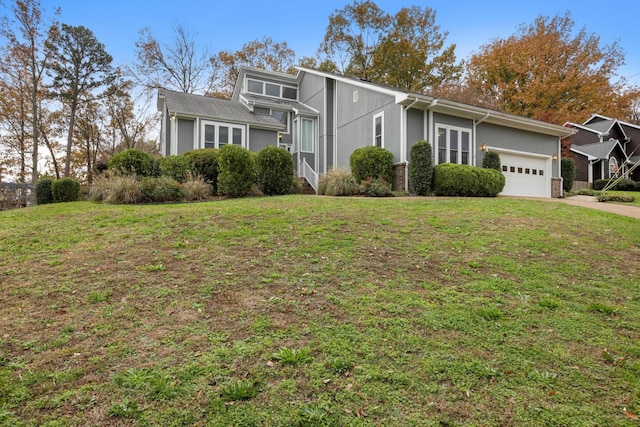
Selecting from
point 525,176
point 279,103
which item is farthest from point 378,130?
point 279,103

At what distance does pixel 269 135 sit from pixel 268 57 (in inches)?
515

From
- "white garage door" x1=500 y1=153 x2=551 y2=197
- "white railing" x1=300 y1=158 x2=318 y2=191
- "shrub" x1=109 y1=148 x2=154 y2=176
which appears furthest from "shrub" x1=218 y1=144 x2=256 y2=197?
"white garage door" x1=500 y1=153 x2=551 y2=197

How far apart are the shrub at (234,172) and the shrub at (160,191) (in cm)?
125

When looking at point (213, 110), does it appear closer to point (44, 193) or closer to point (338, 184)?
point (44, 193)

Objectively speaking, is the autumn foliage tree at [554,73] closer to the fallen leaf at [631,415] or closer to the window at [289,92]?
the window at [289,92]

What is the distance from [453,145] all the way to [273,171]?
708 centimetres

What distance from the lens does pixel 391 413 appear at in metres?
2.03

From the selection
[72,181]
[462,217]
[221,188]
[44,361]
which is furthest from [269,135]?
[44,361]

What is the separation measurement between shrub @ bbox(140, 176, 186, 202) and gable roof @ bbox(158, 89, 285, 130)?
622 cm

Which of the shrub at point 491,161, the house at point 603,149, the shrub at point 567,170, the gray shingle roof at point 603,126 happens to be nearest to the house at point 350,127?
the shrub at point 491,161

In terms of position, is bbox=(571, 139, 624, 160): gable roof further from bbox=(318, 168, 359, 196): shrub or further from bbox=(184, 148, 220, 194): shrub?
bbox=(184, 148, 220, 194): shrub

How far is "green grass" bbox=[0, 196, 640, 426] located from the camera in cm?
210

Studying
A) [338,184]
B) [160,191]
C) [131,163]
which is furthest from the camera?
[338,184]

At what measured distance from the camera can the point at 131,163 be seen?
10.8 m
